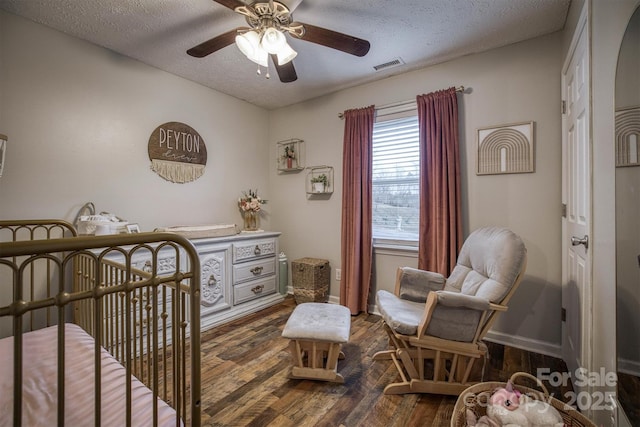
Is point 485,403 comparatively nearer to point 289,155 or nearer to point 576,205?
point 576,205

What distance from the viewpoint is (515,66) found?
2314 mm

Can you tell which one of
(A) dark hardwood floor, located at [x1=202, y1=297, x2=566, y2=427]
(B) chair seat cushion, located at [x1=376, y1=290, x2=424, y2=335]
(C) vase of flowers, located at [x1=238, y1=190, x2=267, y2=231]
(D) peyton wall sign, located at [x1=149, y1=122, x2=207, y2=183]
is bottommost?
(A) dark hardwood floor, located at [x1=202, y1=297, x2=566, y2=427]

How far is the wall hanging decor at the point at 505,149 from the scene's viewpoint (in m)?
2.25

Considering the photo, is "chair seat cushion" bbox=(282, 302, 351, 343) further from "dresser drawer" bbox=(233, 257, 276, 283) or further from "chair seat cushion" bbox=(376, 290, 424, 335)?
"dresser drawer" bbox=(233, 257, 276, 283)

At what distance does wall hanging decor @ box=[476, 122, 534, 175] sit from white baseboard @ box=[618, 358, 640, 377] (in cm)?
142

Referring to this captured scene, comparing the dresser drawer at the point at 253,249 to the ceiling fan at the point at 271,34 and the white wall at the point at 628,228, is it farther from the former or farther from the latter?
the white wall at the point at 628,228

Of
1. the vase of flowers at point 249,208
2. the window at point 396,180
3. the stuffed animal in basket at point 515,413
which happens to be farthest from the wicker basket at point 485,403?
the vase of flowers at point 249,208

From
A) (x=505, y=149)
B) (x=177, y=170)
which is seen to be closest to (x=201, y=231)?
(x=177, y=170)

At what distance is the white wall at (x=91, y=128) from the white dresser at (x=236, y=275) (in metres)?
0.51

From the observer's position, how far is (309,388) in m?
1.79

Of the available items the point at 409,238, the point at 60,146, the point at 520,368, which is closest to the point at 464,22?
the point at 409,238

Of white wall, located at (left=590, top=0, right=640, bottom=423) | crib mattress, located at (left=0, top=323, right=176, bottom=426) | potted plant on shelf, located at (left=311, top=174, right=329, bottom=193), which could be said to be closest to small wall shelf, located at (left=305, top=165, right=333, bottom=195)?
potted plant on shelf, located at (left=311, top=174, right=329, bottom=193)

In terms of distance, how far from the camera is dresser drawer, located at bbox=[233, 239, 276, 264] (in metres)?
2.93

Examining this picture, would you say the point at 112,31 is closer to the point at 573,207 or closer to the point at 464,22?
the point at 464,22
